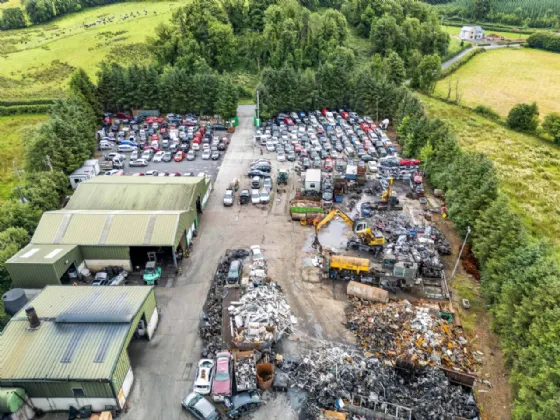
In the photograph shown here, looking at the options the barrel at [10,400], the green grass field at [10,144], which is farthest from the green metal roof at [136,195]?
the barrel at [10,400]

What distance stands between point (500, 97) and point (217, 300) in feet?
282

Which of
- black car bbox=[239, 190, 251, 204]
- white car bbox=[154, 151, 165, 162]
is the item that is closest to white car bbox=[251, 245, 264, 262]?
black car bbox=[239, 190, 251, 204]

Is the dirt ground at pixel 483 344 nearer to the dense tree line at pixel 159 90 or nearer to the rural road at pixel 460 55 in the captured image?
the dense tree line at pixel 159 90

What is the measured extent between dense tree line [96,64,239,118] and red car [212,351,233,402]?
164 feet

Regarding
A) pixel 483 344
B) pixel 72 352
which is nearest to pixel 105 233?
pixel 72 352

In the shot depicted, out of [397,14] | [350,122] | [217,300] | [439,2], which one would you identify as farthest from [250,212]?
[439,2]

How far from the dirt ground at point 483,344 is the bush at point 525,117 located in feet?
146

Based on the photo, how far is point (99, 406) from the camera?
2458cm

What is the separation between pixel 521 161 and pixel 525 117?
49.8 feet

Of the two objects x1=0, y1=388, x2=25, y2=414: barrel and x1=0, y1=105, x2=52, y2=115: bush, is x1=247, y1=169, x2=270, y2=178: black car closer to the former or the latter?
x1=0, y1=388, x2=25, y2=414: barrel

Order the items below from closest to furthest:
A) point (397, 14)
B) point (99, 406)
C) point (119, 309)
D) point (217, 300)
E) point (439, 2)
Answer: point (99, 406) → point (119, 309) → point (217, 300) → point (397, 14) → point (439, 2)

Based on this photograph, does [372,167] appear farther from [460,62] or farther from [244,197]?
[460,62]

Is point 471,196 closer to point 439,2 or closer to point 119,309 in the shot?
point 119,309

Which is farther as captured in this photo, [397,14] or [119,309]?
[397,14]
